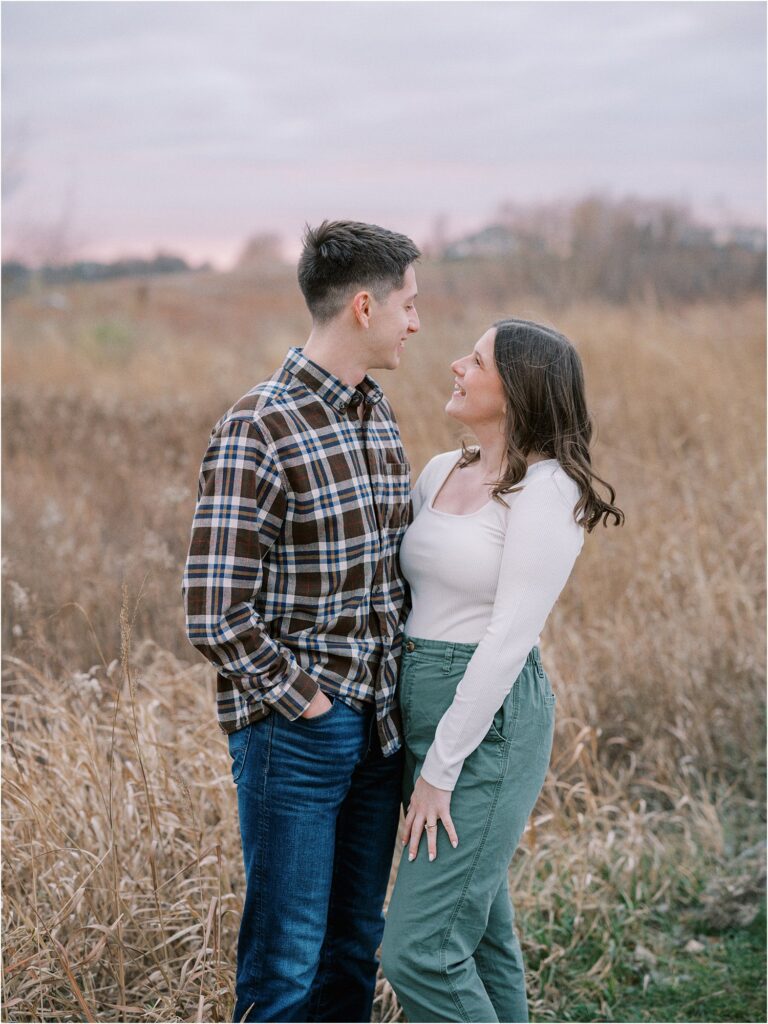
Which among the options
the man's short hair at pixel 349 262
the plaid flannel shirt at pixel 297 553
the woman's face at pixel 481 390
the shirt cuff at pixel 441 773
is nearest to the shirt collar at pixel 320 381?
the plaid flannel shirt at pixel 297 553

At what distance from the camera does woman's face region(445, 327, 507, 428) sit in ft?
7.22

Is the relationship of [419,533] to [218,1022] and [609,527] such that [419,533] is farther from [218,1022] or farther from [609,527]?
[609,527]

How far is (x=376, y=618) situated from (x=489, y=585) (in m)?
0.27

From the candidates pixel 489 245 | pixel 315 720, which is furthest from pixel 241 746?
pixel 489 245

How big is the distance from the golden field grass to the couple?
40 centimetres

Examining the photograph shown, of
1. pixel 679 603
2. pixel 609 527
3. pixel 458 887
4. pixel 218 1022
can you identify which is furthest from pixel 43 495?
pixel 458 887

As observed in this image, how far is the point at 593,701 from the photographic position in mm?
4102

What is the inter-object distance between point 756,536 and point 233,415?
12.7 feet

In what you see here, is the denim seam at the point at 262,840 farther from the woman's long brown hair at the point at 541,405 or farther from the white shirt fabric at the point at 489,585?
the woman's long brown hair at the point at 541,405

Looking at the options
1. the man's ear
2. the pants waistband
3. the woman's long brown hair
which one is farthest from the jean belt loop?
the man's ear

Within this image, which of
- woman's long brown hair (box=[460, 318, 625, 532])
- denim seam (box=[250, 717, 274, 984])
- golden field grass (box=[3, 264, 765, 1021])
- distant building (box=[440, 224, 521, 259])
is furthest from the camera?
distant building (box=[440, 224, 521, 259])

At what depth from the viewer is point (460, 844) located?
206 cm

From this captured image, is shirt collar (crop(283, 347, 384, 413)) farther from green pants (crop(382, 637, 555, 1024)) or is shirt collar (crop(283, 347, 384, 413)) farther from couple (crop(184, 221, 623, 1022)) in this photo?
green pants (crop(382, 637, 555, 1024))

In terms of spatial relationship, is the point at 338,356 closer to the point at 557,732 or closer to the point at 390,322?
the point at 390,322
